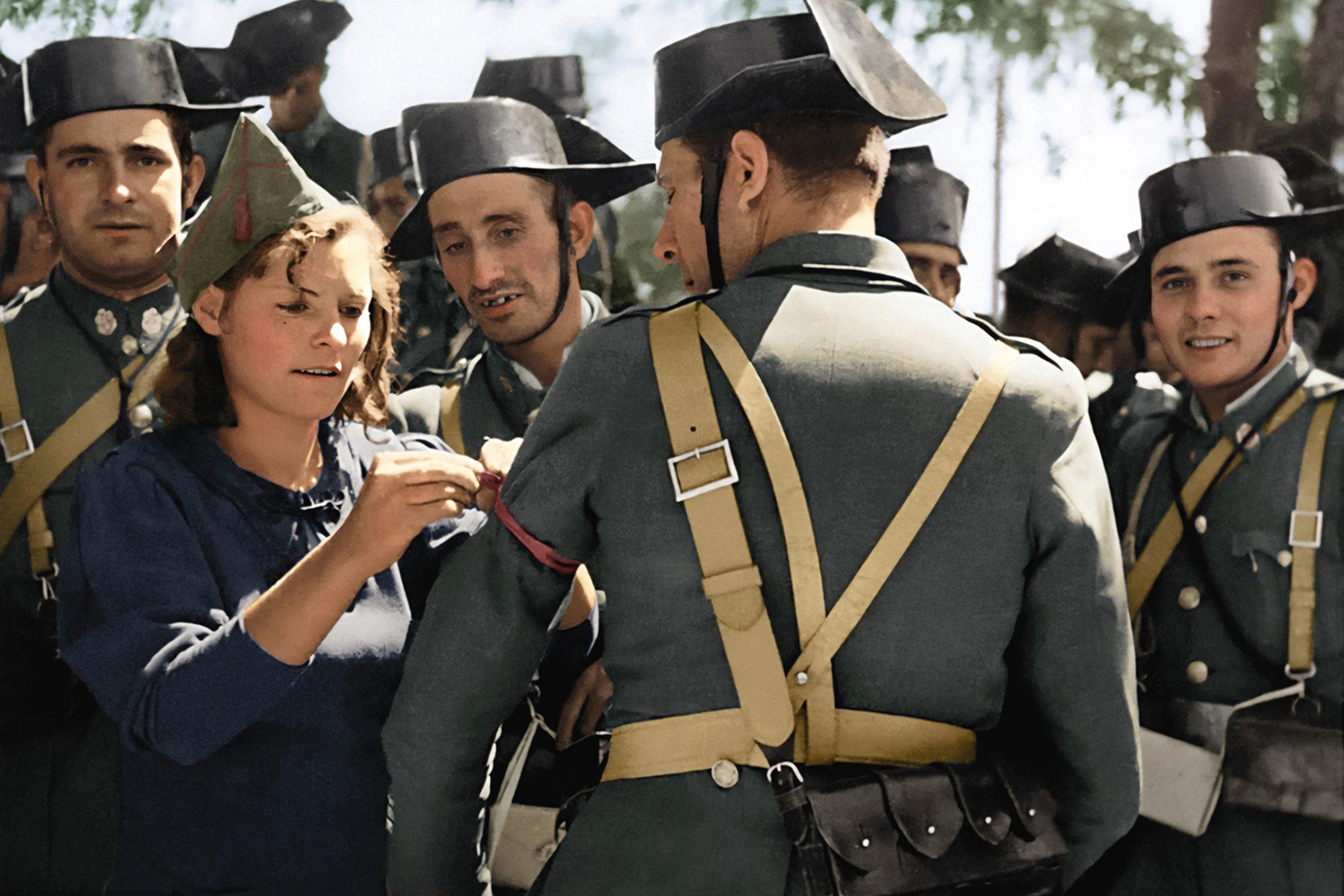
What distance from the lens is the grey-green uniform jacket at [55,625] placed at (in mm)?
3945

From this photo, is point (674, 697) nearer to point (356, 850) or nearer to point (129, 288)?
point (356, 850)

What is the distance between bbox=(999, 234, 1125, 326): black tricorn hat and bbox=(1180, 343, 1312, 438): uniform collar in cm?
97

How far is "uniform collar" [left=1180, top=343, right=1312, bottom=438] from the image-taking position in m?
4.46

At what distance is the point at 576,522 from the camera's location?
2.32 m

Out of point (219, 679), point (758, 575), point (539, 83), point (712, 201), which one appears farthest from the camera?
point (539, 83)

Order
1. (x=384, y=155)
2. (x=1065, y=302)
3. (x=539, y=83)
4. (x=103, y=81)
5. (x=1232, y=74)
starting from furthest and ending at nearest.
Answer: (x=1232, y=74)
(x=384, y=155)
(x=1065, y=302)
(x=539, y=83)
(x=103, y=81)

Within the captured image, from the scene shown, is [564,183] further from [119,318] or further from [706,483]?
[706,483]

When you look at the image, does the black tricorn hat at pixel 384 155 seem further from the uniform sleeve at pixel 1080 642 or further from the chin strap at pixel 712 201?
the uniform sleeve at pixel 1080 642

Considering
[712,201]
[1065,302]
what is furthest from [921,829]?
[1065,302]

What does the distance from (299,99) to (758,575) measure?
469 cm

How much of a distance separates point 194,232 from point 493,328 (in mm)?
1725

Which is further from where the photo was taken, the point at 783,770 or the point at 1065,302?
the point at 1065,302

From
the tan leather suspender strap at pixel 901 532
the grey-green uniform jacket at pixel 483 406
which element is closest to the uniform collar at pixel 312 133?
the grey-green uniform jacket at pixel 483 406

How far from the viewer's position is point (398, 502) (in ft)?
7.69
